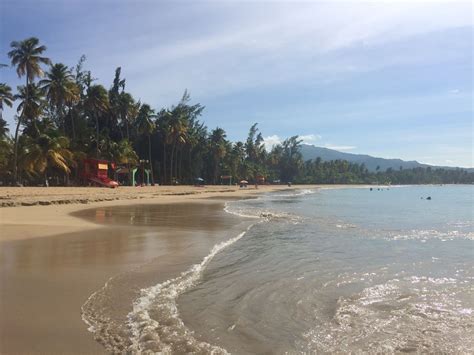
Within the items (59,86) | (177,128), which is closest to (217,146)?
(177,128)

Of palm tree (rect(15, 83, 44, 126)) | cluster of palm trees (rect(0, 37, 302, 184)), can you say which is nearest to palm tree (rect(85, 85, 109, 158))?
cluster of palm trees (rect(0, 37, 302, 184))

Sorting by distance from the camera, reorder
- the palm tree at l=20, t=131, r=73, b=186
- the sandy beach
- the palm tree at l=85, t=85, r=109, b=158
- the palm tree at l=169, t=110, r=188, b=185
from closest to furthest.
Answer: the sandy beach → the palm tree at l=20, t=131, r=73, b=186 → the palm tree at l=85, t=85, r=109, b=158 → the palm tree at l=169, t=110, r=188, b=185

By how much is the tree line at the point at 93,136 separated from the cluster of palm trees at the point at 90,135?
0.09 meters

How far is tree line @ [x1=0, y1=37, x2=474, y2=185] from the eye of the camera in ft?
143

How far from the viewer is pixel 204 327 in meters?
5.57

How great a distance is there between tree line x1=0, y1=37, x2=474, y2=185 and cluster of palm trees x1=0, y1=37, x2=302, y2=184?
3.7 inches

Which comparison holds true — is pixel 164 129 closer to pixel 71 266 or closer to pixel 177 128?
pixel 177 128

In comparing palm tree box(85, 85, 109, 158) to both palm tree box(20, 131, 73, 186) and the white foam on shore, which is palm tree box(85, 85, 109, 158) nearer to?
palm tree box(20, 131, 73, 186)

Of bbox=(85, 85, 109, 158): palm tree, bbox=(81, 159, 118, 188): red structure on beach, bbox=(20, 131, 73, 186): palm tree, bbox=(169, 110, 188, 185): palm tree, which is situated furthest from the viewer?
bbox=(169, 110, 188, 185): palm tree

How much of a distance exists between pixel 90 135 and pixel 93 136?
41cm

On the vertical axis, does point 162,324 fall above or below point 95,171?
below

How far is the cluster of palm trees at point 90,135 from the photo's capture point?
4356cm

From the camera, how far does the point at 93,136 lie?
57.2 m

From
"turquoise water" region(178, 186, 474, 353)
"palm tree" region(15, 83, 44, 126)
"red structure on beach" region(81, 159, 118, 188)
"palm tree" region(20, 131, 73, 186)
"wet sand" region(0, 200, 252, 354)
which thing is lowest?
"turquoise water" region(178, 186, 474, 353)
